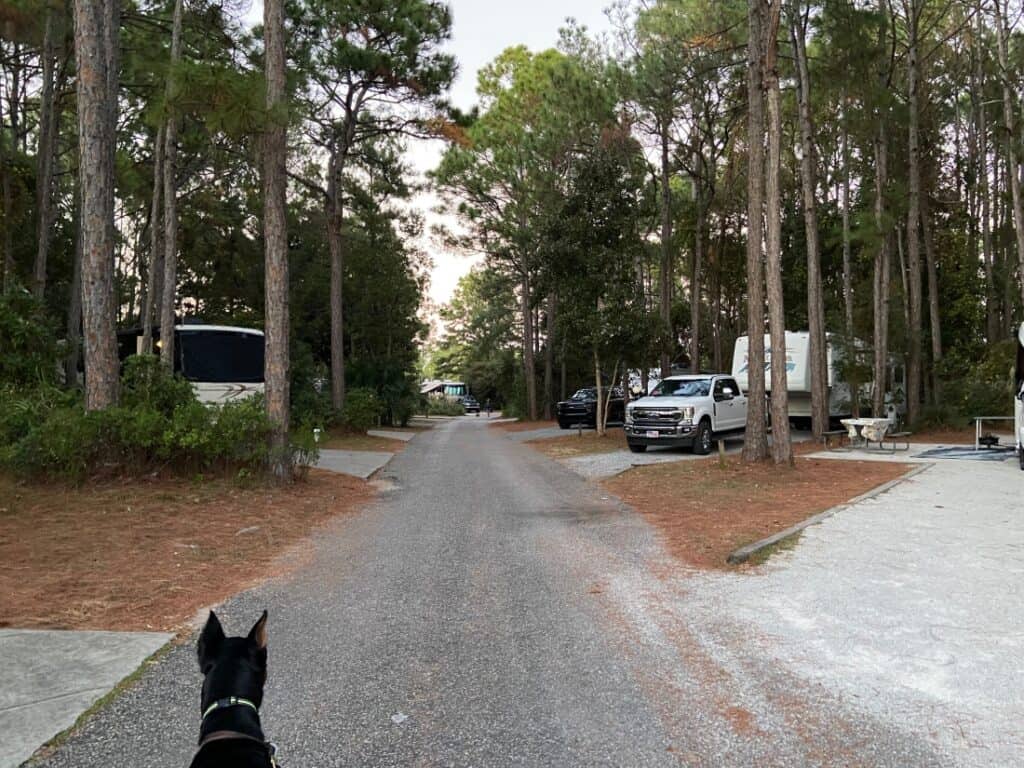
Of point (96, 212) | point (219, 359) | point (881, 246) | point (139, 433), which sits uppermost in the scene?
point (881, 246)

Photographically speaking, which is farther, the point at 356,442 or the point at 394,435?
the point at 394,435

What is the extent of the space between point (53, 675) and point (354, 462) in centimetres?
1195

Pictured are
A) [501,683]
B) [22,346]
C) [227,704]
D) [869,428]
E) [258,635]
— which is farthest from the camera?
[869,428]

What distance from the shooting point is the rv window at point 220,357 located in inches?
727

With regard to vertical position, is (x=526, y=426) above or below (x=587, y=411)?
below

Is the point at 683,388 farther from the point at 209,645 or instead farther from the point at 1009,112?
the point at 209,645

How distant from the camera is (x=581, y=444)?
21109 mm

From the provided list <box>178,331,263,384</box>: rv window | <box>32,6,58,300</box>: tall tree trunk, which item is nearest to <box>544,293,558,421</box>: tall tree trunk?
<box>178,331,263,384</box>: rv window

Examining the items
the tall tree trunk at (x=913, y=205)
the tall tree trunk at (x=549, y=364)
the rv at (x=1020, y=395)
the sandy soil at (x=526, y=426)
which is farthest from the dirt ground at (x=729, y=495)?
the tall tree trunk at (x=549, y=364)

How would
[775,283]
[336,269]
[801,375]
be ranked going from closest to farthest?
[775,283]
[801,375]
[336,269]

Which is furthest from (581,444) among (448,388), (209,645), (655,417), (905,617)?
(448,388)

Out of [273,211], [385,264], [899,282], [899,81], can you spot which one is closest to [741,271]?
[899,282]

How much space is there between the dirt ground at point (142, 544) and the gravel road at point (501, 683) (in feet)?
1.84

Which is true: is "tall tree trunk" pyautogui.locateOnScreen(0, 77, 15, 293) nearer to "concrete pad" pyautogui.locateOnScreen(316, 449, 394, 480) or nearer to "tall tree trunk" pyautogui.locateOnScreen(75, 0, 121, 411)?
"concrete pad" pyautogui.locateOnScreen(316, 449, 394, 480)
